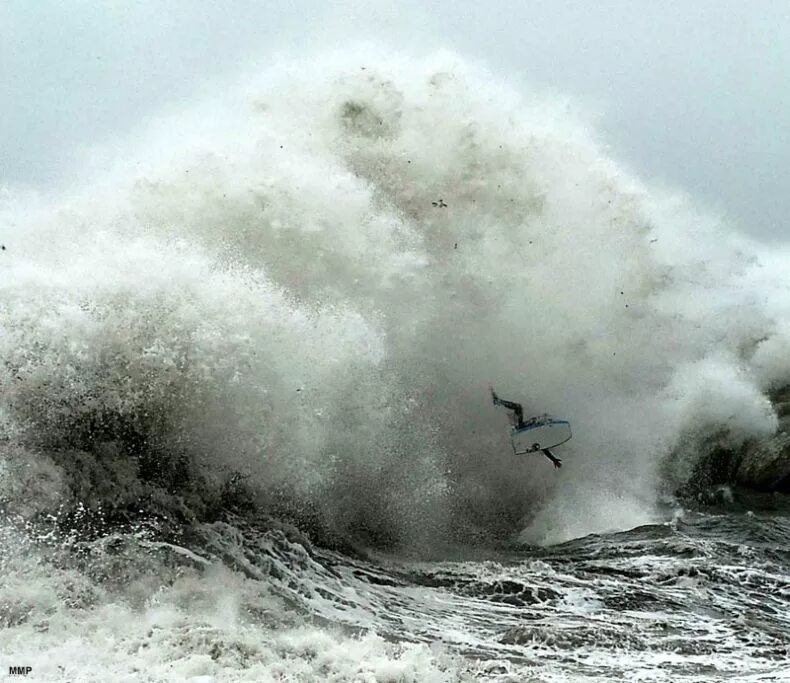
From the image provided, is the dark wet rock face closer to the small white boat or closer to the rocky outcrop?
the rocky outcrop

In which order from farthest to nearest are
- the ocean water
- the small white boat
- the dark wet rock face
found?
1. the dark wet rock face
2. the small white boat
3. the ocean water

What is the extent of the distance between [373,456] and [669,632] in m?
4.97

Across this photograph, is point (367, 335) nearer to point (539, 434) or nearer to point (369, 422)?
point (369, 422)

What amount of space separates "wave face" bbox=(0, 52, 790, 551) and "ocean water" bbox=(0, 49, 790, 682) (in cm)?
5

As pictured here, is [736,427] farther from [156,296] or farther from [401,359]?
[156,296]

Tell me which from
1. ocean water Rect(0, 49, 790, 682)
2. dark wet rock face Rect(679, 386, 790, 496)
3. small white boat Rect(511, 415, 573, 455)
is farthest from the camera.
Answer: dark wet rock face Rect(679, 386, 790, 496)

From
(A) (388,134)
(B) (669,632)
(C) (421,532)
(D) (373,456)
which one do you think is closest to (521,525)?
(C) (421,532)

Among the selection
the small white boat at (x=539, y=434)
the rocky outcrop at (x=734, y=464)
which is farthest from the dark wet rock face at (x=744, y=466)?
the small white boat at (x=539, y=434)

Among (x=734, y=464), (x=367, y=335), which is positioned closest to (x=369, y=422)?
(x=367, y=335)

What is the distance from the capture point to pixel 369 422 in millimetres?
11320

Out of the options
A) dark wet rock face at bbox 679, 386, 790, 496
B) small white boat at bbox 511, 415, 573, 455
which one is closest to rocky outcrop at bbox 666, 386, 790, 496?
dark wet rock face at bbox 679, 386, 790, 496

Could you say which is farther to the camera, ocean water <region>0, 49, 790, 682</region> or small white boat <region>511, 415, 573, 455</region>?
small white boat <region>511, 415, 573, 455</region>

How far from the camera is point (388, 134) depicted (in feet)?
48.0

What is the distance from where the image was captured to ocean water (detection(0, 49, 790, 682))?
7.16m
